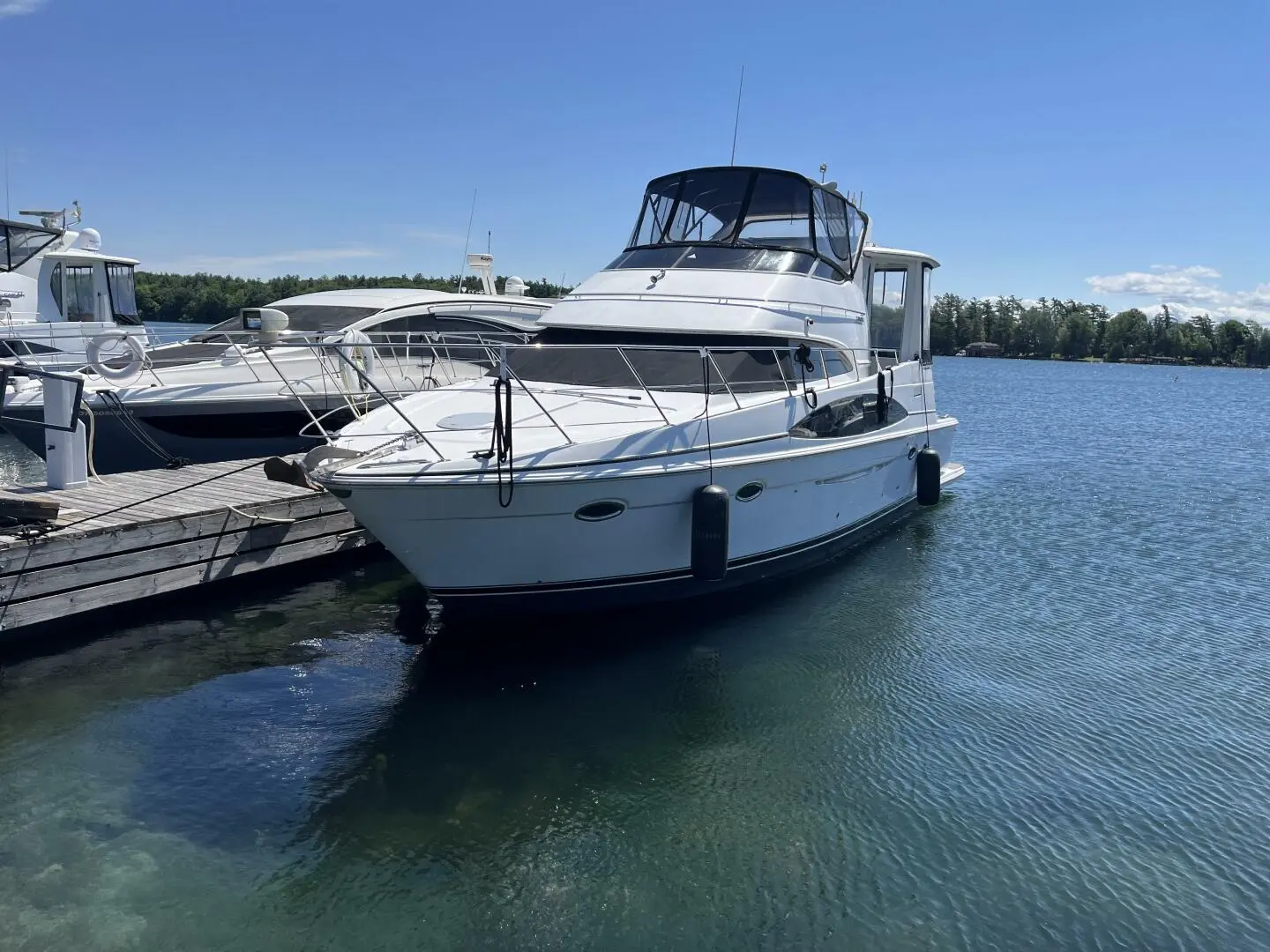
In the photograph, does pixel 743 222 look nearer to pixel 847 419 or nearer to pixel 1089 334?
pixel 847 419

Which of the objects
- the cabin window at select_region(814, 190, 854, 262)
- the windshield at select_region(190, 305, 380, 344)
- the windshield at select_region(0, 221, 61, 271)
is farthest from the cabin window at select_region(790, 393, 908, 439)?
the windshield at select_region(0, 221, 61, 271)

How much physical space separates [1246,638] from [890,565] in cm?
372

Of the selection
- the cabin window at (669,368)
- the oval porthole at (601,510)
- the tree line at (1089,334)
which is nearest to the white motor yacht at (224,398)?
the cabin window at (669,368)

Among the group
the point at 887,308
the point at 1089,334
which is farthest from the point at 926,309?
the point at 1089,334

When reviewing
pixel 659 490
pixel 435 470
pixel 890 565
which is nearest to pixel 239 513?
pixel 435 470

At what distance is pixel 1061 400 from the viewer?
4109cm

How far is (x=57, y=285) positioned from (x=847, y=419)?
20571 millimetres

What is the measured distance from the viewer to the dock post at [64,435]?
8.48 meters

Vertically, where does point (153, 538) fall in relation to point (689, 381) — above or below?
below

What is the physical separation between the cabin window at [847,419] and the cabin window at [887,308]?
180 cm

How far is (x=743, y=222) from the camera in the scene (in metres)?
11.4

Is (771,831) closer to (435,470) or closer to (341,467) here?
(435,470)

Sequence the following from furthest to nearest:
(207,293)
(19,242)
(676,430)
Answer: (207,293) → (19,242) → (676,430)

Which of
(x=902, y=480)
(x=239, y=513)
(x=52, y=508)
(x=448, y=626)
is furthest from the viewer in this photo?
(x=902, y=480)
